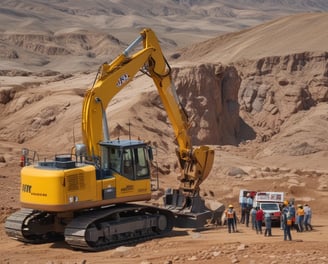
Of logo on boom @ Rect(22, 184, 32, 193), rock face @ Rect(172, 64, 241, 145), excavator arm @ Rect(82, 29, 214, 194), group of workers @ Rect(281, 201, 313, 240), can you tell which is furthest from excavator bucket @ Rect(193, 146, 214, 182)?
rock face @ Rect(172, 64, 241, 145)

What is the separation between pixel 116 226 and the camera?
17.8 metres

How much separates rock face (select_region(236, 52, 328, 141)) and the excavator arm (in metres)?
25.4

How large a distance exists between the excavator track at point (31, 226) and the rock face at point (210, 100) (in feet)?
68.5

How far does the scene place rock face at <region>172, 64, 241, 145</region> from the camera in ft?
131

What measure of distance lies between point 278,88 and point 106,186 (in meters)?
34.2

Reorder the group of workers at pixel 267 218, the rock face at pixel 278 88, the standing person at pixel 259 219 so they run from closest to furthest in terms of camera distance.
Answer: the group of workers at pixel 267 218
the standing person at pixel 259 219
the rock face at pixel 278 88

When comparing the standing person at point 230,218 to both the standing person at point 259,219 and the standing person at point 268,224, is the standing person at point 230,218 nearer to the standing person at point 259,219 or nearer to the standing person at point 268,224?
the standing person at point 259,219

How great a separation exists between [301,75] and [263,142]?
30.7 ft

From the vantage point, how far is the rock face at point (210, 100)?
40.0 m

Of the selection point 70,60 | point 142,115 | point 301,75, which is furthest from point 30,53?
point 142,115

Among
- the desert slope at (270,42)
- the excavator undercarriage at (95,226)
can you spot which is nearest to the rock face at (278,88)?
the desert slope at (270,42)

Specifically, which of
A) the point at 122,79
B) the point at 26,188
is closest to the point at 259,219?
the point at 122,79

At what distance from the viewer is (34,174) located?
17.2 meters

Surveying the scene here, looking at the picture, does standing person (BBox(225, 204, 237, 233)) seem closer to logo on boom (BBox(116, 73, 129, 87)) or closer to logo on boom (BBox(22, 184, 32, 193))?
logo on boom (BBox(116, 73, 129, 87))
